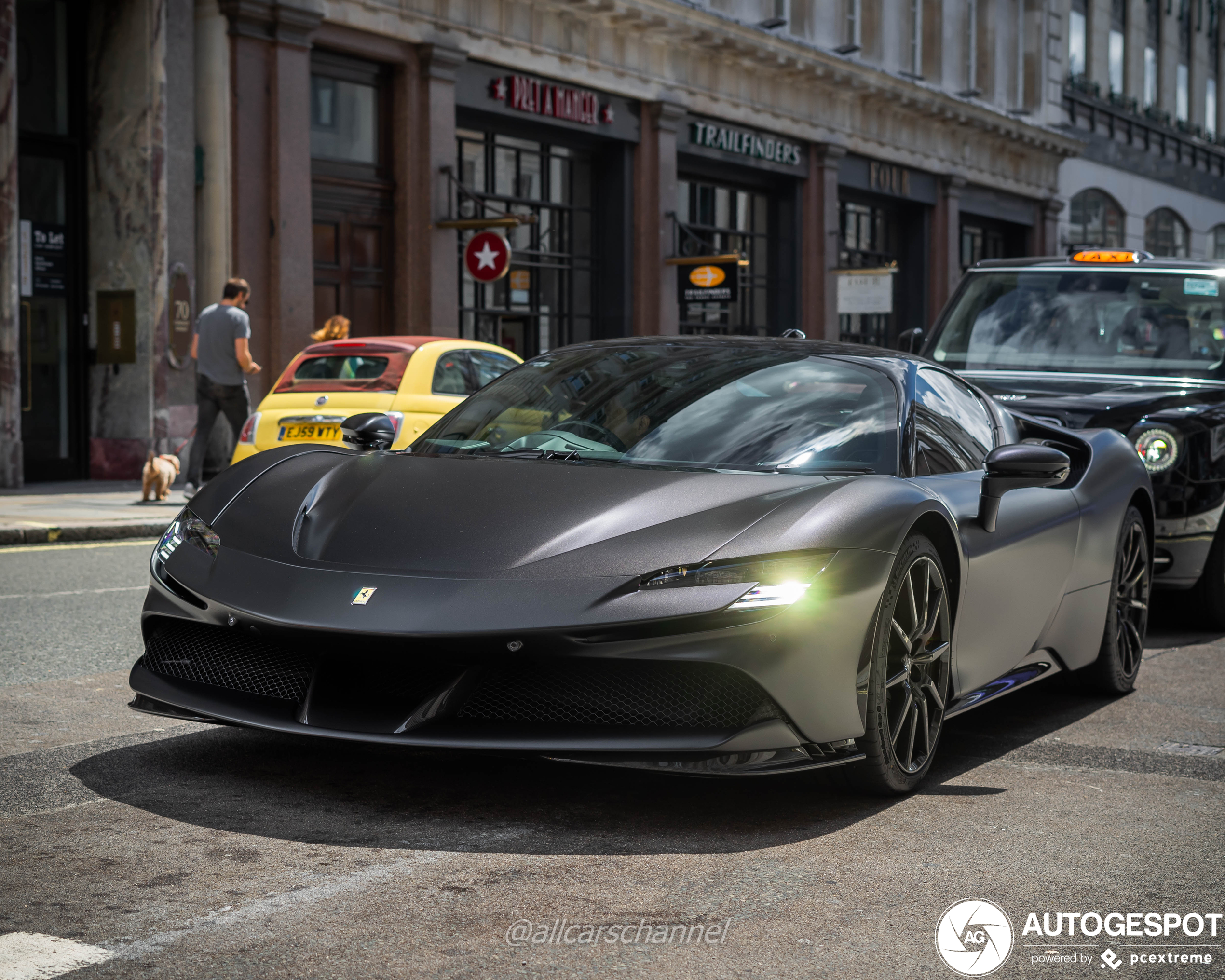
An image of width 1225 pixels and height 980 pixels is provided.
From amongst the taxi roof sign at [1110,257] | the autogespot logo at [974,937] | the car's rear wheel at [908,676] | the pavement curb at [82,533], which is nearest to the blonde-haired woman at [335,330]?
the pavement curb at [82,533]

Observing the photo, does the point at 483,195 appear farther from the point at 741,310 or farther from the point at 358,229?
the point at 741,310

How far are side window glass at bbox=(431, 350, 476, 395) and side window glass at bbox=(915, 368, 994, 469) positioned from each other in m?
A: 7.44

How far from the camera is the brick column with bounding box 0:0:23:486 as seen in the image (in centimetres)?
1538

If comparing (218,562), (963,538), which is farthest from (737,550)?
(218,562)

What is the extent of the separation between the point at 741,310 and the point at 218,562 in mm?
23709

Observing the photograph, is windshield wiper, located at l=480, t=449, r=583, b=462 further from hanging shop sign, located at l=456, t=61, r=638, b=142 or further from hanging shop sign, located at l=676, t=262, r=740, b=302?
hanging shop sign, located at l=676, t=262, r=740, b=302

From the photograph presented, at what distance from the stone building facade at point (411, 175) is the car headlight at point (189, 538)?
1186 cm

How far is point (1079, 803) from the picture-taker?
4355 millimetres

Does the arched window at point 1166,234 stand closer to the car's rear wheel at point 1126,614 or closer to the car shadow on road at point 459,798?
the car's rear wheel at point 1126,614

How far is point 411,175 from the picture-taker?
775 inches

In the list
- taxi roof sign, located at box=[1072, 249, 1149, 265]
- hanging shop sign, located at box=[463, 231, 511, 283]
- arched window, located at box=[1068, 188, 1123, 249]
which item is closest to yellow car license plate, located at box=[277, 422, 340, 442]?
taxi roof sign, located at box=[1072, 249, 1149, 265]

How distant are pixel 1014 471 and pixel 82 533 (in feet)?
29.0

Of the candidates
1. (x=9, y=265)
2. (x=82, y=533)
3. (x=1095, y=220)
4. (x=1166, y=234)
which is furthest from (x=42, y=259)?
(x=1166, y=234)

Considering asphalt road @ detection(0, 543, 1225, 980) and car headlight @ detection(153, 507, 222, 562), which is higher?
car headlight @ detection(153, 507, 222, 562)
